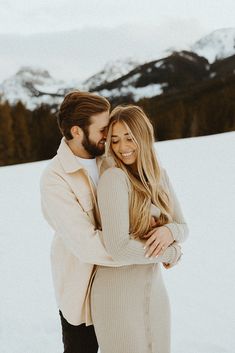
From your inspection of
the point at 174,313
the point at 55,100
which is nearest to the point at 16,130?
the point at 55,100

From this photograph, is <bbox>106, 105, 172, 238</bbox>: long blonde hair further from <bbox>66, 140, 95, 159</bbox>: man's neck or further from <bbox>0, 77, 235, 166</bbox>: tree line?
<bbox>0, 77, 235, 166</bbox>: tree line

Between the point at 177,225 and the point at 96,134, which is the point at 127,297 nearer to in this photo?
the point at 177,225

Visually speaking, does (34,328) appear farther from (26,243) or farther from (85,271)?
(85,271)

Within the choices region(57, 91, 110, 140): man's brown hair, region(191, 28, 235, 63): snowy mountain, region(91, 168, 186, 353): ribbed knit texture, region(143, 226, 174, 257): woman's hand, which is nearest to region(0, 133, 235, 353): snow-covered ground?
region(191, 28, 235, 63): snowy mountain

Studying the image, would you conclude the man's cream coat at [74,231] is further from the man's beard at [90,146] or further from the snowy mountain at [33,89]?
the snowy mountain at [33,89]

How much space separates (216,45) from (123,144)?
11.0ft

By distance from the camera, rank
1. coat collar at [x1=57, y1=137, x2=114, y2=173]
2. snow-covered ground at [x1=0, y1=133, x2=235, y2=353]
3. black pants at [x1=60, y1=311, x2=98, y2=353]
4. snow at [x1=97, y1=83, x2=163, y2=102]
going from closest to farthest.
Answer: coat collar at [x1=57, y1=137, x2=114, y2=173], black pants at [x1=60, y1=311, x2=98, y2=353], snow-covered ground at [x1=0, y1=133, x2=235, y2=353], snow at [x1=97, y1=83, x2=163, y2=102]

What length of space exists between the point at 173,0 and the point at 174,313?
8.92 feet

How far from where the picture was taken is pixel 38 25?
12.8 ft

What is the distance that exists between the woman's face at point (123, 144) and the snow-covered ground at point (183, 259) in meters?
1.52

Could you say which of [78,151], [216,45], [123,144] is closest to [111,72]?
[216,45]

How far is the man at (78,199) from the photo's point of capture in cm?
122

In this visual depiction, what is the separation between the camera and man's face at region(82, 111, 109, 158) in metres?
1.26

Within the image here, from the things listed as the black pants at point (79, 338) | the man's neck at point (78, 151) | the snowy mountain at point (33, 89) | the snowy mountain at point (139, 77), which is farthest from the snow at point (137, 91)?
the black pants at point (79, 338)
